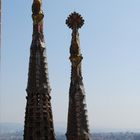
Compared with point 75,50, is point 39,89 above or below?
below

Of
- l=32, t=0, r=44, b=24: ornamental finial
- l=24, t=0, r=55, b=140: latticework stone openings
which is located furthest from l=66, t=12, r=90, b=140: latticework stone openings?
l=32, t=0, r=44, b=24: ornamental finial

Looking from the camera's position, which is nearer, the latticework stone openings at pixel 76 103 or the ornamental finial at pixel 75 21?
the latticework stone openings at pixel 76 103

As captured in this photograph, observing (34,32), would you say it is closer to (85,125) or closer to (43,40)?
(43,40)

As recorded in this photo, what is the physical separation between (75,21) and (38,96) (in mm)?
4564

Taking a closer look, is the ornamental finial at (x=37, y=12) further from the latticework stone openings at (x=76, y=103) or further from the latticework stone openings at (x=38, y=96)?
the latticework stone openings at (x=76, y=103)

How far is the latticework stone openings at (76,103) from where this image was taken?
2409 cm

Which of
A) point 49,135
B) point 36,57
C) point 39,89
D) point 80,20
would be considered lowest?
point 49,135

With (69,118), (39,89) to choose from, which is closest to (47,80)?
(39,89)

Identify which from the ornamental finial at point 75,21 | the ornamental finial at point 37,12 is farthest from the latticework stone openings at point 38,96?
the ornamental finial at point 75,21

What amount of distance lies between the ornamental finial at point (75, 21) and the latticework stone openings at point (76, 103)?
0.74 metres

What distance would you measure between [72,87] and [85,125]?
2.00 metres

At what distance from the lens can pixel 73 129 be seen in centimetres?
2423

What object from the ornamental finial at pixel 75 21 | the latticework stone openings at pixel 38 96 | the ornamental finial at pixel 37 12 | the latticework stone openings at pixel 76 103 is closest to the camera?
the latticework stone openings at pixel 38 96

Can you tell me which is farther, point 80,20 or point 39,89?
point 80,20
